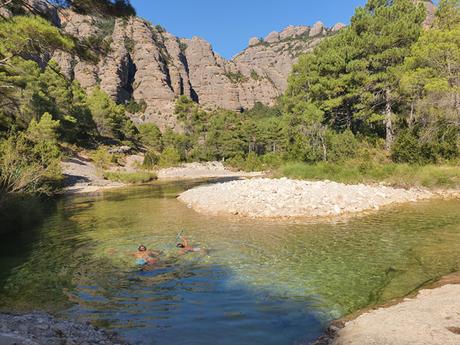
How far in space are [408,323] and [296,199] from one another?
14.0 metres

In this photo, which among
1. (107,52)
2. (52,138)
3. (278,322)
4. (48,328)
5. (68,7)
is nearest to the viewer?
(48,328)

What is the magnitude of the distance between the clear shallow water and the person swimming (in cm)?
26

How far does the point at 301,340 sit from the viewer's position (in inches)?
255

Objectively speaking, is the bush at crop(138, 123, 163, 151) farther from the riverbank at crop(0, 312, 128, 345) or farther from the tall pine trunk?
the riverbank at crop(0, 312, 128, 345)

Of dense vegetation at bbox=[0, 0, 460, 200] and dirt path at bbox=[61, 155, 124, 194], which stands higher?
dense vegetation at bbox=[0, 0, 460, 200]

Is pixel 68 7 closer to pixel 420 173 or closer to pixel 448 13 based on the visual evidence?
pixel 420 173

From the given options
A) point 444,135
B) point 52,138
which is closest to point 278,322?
point 444,135

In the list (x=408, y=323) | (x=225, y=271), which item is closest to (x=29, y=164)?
(x=225, y=271)

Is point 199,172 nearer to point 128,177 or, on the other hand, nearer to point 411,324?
point 128,177

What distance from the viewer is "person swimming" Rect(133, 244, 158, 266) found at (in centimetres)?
1133

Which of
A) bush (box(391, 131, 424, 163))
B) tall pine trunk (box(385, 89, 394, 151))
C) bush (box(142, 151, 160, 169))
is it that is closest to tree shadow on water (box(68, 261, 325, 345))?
bush (box(391, 131, 424, 163))

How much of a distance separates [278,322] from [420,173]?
832 inches

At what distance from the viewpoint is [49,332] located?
5.93m

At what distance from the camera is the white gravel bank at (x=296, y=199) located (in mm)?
18859
